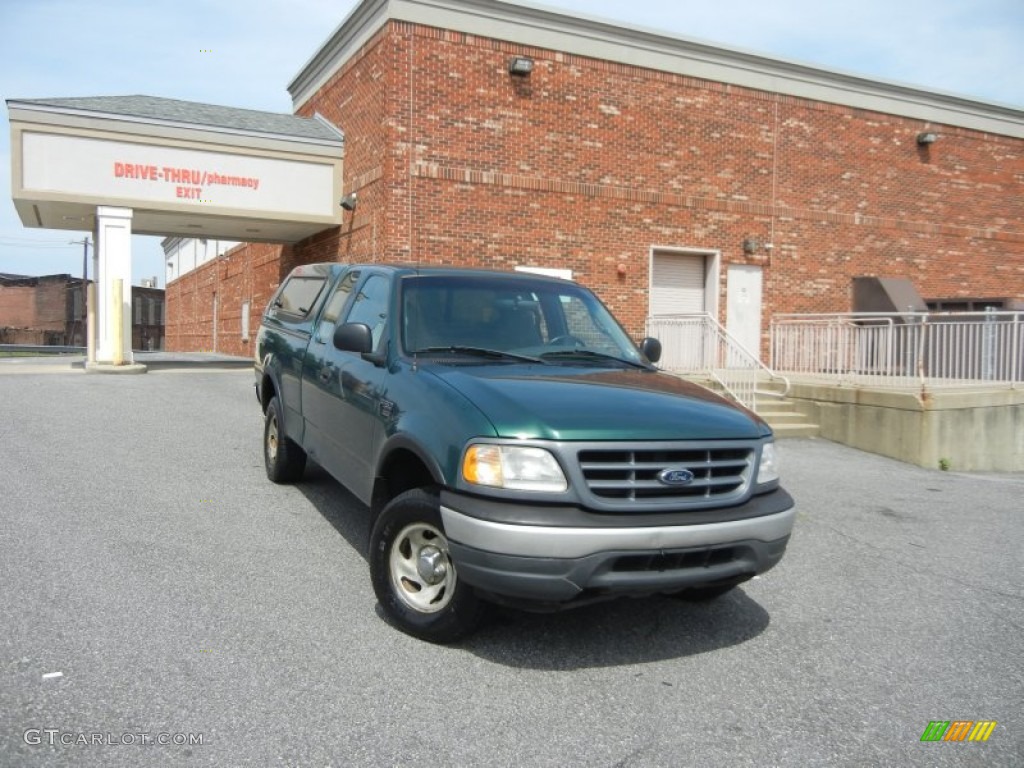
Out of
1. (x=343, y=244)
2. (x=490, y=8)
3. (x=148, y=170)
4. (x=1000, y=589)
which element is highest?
(x=490, y=8)

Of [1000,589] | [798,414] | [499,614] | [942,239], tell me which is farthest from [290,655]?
[942,239]

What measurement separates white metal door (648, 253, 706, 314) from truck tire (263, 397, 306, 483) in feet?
40.1

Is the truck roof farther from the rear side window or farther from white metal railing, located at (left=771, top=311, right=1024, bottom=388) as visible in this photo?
white metal railing, located at (left=771, top=311, right=1024, bottom=388)

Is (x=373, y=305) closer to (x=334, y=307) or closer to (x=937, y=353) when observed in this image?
(x=334, y=307)

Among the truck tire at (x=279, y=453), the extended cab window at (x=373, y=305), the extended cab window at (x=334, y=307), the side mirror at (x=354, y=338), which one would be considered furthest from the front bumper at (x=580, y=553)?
the truck tire at (x=279, y=453)

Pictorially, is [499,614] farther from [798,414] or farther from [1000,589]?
[798,414]

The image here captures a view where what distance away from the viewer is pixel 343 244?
1791 cm

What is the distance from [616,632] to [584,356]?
1.57 metres

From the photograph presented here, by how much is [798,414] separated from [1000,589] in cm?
782

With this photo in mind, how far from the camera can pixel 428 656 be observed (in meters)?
3.75

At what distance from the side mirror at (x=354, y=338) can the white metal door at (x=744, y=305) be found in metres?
15.2

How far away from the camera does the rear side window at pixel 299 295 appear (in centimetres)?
644

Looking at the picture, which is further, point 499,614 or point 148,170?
point 148,170

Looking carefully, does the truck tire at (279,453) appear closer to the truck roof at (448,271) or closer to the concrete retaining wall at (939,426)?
the truck roof at (448,271)
